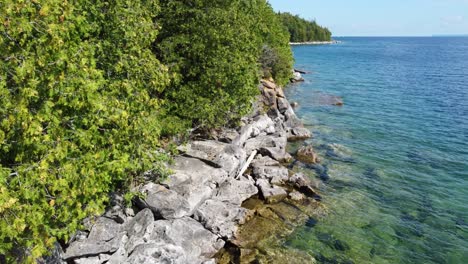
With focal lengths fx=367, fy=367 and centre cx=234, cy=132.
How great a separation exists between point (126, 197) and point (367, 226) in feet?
42.5

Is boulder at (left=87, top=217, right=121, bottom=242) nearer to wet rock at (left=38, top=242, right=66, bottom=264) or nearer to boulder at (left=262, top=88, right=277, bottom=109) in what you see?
wet rock at (left=38, top=242, right=66, bottom=264)

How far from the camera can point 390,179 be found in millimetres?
25953

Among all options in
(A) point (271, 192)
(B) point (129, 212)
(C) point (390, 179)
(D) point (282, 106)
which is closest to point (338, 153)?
(C) point (390, 179)

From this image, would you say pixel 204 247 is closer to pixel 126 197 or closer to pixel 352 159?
pixel 126 197

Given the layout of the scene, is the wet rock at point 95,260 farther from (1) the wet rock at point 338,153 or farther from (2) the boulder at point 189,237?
(1) the wet rock at point 338,153

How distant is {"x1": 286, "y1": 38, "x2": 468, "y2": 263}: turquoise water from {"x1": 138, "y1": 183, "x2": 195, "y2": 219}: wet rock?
549 cm

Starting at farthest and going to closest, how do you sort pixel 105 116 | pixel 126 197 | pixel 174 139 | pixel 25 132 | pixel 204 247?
pixel 174 139 < pixel 204 247 < pixel 126 197 < pixel 105 116 < pixel 25 132

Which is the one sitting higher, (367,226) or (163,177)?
(163,177)

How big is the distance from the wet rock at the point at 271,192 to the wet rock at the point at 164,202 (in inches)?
227

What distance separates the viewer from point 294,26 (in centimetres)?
19262

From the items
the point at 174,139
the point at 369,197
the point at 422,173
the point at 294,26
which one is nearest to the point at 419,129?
the point at 422,173

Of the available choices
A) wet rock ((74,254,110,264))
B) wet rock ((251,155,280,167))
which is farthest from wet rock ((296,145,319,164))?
wet rock ((74,254,110,264))

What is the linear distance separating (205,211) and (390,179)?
47.8 ft

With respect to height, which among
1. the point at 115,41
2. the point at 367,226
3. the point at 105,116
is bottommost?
the point at 367,226
